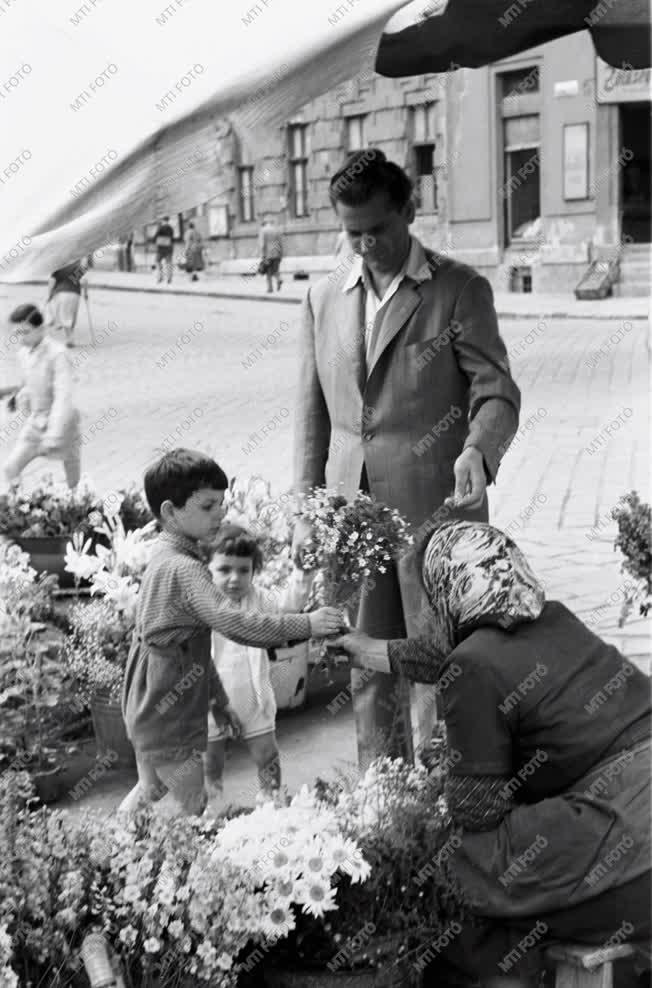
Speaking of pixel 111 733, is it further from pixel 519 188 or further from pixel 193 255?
pixel 193 255

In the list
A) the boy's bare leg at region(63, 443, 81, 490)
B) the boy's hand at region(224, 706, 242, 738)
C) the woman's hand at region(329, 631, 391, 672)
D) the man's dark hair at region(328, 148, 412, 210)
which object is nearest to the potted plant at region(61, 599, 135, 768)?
the boy's hand at region(224, 706, 242, 738)

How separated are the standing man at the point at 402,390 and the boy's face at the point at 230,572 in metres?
0.47

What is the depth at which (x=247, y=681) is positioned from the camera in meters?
4.79

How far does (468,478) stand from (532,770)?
1037 millimetres

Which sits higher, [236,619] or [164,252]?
[164,252]

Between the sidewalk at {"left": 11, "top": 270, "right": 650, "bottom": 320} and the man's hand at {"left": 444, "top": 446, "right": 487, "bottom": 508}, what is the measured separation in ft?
62.4

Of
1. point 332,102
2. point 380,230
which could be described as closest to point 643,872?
point 380,230

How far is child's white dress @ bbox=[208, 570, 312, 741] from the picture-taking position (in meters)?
4.69

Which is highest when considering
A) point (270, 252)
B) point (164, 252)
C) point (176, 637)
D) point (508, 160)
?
point (508, 160)

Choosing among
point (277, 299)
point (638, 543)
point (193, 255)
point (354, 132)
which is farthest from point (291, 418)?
point (193, 255)

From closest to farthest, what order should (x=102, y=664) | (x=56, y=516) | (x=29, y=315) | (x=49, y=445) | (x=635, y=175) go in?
1. (x=102, y=664)
2. (x=56, y=516)
3. (x=29, y=315)
4. (x=49, y=445)
5. (x=635, y=175)

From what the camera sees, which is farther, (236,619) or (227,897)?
(236,619)

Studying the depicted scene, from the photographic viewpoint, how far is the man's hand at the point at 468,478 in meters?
3.97

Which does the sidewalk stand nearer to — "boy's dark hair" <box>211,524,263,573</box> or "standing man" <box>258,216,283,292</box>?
"standing man" <box>258,216,283,292</box>
